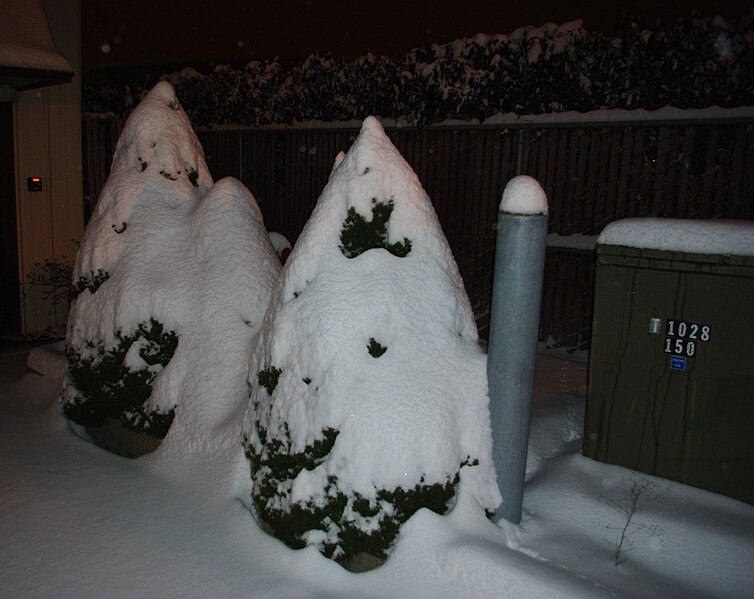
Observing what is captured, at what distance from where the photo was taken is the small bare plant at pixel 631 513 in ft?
10.7

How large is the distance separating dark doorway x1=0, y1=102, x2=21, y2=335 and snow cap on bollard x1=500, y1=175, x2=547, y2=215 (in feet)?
24.5

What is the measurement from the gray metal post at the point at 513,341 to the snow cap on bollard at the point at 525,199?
0.03 metres

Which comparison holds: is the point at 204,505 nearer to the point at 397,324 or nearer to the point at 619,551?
the point at 397,324

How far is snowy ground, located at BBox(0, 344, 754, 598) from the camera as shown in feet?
9.80

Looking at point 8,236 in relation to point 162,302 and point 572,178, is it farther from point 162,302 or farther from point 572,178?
point 572,178

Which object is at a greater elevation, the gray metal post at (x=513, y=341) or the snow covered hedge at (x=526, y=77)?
the snow covered hedge at (x=526, y=77)

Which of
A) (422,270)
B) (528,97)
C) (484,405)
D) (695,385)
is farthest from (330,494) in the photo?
(528,97)

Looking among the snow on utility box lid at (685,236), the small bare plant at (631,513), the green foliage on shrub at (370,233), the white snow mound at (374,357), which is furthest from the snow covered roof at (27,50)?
the small bare plant at (631,513)

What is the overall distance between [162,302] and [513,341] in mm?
2559

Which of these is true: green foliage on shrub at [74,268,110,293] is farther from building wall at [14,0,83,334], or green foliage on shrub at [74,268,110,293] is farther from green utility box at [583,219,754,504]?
building wall at [14,0,83,334]

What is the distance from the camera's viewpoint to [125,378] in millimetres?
4609

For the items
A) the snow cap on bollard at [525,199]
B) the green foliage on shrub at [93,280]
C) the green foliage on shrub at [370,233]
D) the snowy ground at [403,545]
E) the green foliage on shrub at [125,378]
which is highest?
the snow cap on bollard at [525,199]

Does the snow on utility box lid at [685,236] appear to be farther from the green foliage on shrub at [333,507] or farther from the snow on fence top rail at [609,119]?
the snow on fence top rail at [609,119]

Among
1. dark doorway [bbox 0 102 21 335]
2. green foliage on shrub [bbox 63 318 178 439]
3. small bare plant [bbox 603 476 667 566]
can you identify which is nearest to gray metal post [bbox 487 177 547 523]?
small bare plant [bbox 603 476 667 566]
